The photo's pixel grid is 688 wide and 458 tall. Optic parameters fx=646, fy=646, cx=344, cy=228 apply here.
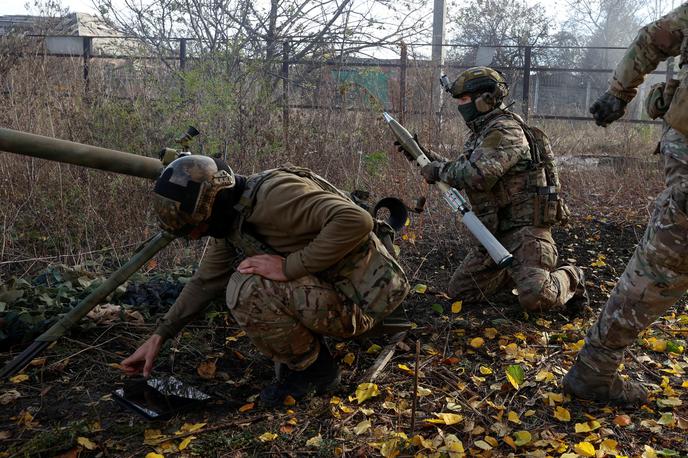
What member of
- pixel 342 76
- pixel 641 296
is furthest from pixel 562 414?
pixel 342 76

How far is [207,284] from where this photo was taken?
2975 mm

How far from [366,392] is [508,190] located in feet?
6.33

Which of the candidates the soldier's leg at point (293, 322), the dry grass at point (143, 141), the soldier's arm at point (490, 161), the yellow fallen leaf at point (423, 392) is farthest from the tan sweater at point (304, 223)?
the dry grass at point (143, 141)

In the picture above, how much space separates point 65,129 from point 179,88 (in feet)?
3.67

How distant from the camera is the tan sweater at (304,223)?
99.1 inches

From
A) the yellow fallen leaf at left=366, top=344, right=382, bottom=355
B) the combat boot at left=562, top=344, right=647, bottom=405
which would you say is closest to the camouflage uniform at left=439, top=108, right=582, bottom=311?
the yellow fallen leaf at left=366, top=344, right=382, bottom=355

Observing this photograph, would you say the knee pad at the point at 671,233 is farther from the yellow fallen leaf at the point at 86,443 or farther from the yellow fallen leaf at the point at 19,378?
the yellow fallen leaf at the point at 19,378

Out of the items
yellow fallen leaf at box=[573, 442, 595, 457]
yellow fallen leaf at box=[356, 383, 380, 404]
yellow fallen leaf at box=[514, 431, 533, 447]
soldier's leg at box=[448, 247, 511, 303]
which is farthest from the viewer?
soldier's leg at box=[448, 247, 511, 303]

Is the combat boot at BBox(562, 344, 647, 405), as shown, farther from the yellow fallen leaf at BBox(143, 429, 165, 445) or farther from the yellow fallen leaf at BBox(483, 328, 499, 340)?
the yellow fallen leaf at BBox(143, 429, 165, 445)

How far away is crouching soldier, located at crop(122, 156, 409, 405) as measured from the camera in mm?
2525

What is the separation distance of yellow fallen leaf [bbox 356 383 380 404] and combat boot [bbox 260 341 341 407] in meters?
0.15

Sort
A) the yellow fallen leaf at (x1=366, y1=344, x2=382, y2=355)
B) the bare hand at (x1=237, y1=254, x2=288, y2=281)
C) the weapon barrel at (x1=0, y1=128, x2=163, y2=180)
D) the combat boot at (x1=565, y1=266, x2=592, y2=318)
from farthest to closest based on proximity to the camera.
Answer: the combat boot at (x1=565, y1=266, x2=592, y2=318)
the yellow fallen leaf at (x1=366, y1=344, x2=382, y2=355)
the bare hand at (x1=237, y1=254, x2=288, y2=281)
the weapon barrel at (x1=0, y1=128, x2=163, y2=180)

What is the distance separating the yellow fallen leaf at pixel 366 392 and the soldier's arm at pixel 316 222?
1.96ft

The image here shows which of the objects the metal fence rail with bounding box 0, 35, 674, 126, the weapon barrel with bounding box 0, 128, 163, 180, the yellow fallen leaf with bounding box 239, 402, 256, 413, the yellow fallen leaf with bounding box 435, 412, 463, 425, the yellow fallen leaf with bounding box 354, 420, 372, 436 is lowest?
the yellow fallen leaf with bounding box 239, 402, 256, 413
